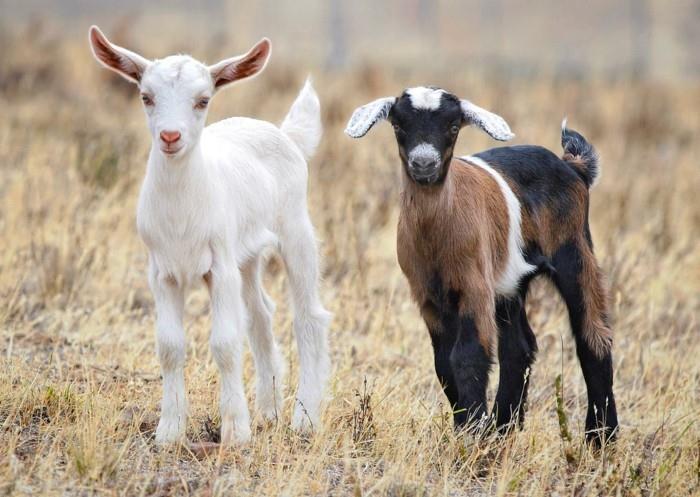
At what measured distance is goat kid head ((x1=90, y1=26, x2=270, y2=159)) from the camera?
187 inches

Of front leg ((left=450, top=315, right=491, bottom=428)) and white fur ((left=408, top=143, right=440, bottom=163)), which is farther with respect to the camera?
front leg ((left=450, top=315, right=491, bottom=428))

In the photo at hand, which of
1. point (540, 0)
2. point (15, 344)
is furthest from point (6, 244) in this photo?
point (540, 0)

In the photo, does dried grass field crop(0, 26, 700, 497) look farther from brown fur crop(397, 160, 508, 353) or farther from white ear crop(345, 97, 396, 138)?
white ear crop(345, 97, 396, 138)

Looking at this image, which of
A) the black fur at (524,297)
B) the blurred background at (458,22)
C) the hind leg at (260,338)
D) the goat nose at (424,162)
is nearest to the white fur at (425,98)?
the goat nose at (424,162)

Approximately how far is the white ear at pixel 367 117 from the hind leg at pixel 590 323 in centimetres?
131

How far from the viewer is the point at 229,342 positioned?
16.6 ft

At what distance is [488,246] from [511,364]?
0.90 meters

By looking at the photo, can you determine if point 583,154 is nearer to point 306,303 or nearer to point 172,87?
point 306,303

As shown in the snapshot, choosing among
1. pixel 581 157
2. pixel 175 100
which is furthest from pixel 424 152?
pixel 581 157

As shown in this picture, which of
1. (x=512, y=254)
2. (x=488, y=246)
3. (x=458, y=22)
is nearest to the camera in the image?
(x=488, y=246)

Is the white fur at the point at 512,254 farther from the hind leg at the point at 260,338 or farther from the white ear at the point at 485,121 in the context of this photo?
the hind leg at the point at 260,338

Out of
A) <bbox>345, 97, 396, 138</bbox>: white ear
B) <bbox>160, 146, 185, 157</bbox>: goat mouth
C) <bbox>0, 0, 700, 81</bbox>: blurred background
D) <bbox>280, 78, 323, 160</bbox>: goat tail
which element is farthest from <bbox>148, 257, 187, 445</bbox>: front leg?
<bbox>0, 0, 700, 81</bbox>: blurred background

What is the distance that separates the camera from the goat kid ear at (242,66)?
509cm

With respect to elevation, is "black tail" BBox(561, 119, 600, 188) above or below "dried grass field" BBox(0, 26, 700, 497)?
above
